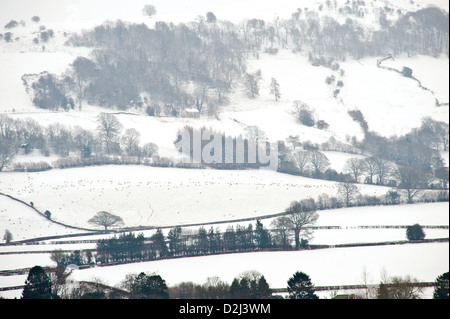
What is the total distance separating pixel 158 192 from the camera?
11256cm

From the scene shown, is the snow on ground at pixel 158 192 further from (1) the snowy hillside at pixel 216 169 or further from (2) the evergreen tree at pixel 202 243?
(2) the evergreen tree at pixel 202 243

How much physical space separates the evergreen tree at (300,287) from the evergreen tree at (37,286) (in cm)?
2027

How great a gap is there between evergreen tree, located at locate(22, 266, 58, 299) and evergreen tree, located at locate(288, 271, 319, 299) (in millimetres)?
20271

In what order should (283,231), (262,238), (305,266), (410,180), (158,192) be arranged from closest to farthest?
(305,266) < (262,238) < (283,231) < (158,192) < (410,180)

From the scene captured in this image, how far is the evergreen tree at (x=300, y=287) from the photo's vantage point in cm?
5857

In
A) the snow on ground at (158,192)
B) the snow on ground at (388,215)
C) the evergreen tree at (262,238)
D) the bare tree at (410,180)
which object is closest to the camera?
the evergreen tree at (262,238)

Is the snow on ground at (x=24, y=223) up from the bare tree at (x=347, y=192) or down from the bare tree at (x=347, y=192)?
down

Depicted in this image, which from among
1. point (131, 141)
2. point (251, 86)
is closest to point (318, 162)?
point (131, 141)

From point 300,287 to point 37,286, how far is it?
894 inches

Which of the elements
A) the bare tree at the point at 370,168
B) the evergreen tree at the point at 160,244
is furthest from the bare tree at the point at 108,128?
the evergreen tree at the point at 160,244

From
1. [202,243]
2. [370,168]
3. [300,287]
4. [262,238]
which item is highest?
[370,168]

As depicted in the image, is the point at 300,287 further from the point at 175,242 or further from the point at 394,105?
the point at 394,105

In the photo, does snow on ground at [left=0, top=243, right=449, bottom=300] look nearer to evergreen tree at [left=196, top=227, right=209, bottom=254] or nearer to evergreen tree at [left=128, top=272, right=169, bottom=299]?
evergreen tree at [left=196, top=227, right=209, bottom=254]

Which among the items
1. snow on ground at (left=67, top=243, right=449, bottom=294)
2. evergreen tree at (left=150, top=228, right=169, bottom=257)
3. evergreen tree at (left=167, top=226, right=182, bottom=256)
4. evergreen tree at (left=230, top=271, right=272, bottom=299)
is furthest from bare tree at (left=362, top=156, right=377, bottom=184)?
evergreen tree at (left=230, top=271, right=272, bottom=299)
